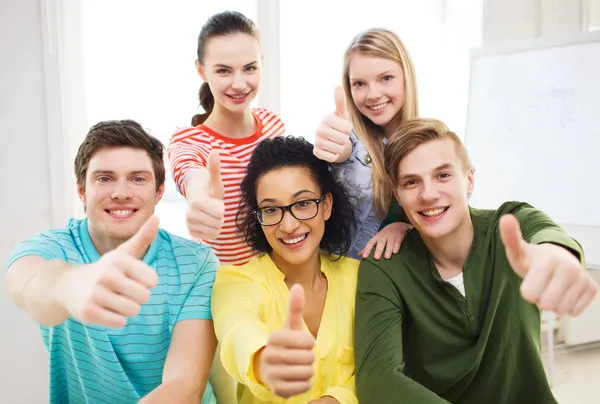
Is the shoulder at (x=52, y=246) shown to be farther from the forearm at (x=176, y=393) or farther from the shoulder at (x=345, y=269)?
the shoulder at (x=345, y=269)

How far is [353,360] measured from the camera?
1363 millimetres

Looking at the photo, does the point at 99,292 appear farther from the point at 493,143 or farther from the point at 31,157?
the point at 493,143

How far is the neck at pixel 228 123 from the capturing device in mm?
1782

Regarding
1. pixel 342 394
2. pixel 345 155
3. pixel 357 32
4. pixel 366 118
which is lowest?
pixel 342 394

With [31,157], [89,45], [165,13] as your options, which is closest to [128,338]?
[31,157]

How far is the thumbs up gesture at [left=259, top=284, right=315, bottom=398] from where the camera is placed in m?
0.86

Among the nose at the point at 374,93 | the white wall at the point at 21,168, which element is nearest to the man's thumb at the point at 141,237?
the nose at the point at 374,93

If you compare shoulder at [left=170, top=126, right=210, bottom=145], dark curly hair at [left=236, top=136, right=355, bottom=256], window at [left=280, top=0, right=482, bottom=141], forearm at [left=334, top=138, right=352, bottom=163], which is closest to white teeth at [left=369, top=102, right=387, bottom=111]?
forearm at [left=334, top=138, right=352, bottom=163]

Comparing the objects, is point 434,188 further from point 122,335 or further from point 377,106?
point 122,335

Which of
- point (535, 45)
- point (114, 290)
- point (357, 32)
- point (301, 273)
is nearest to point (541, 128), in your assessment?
point (535, 45)

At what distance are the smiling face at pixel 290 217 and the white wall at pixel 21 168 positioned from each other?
1424mm

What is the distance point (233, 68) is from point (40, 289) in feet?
2.89

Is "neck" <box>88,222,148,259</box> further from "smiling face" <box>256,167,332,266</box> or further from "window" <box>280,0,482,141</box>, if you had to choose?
"window" <box>280,0,482,141</box>

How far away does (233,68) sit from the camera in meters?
1.70
